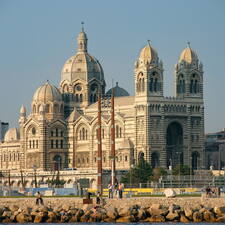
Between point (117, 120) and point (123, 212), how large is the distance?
8343 centimetres

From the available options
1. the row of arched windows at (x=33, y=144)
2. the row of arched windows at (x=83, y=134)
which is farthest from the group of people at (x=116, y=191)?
the row of arched windows at (x=33, y=144)

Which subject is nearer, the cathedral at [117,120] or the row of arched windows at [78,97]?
the cathedral at [117,120]

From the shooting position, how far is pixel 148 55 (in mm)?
161000

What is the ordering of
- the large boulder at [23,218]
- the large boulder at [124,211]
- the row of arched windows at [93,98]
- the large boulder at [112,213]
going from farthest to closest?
the row of arched windows at [93,98] < the large boulder at [23,218] < the large boulder at [124,211] < the large boulder at [112,213]

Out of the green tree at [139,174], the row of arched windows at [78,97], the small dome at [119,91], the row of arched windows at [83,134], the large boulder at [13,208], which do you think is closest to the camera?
the large boulder at [13,208]

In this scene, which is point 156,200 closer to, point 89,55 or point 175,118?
point 175,118

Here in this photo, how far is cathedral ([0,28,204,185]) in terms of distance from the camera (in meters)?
161

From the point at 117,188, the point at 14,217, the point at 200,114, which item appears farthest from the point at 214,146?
the point at 14,217

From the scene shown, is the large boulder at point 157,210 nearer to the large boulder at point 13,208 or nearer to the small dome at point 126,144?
the large boulder at point 13,208

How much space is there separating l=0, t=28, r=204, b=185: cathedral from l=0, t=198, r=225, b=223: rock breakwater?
7511cm

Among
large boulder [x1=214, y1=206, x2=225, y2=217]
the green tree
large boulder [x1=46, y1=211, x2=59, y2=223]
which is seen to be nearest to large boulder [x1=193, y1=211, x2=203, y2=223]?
large boulder [x1=214, y1=206, x2=225, y2=217]

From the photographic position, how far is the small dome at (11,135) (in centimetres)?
19006

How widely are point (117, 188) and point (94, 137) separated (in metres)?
76.7

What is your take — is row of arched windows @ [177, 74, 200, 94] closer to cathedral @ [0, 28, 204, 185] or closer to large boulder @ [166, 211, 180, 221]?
cathedral @ [0, 28, 204, 185]
